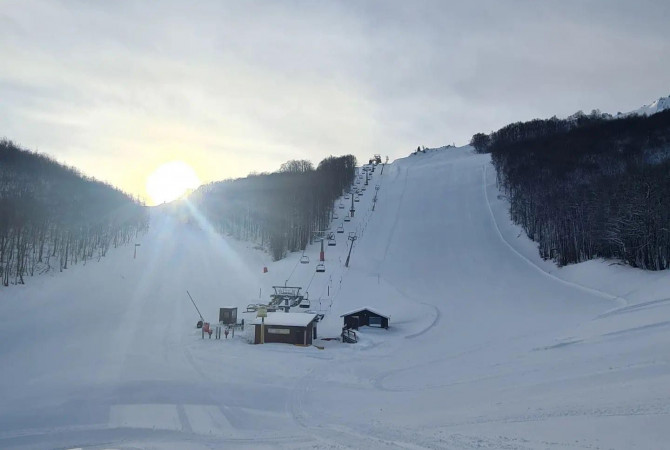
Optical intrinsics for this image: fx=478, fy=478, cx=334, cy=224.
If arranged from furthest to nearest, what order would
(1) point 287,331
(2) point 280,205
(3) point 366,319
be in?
1. (2) point 280,205
2. (3) point 366,319
3. (1) point 287,331

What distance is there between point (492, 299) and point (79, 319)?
27.7 meters

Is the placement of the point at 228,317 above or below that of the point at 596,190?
below

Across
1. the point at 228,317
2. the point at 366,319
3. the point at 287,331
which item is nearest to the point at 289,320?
the point at 287,331

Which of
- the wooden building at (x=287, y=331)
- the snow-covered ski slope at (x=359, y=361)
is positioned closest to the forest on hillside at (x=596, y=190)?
the snow-covered ski slope at (x=359, y=361)

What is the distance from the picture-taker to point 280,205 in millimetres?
72375

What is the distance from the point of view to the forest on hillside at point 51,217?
42938 millimetres

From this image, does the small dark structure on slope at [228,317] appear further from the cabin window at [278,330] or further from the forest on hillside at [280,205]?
the forest on hillside at [280,205]

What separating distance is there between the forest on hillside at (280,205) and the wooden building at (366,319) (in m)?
26.6

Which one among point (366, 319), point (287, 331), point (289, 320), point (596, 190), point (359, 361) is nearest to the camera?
A: point (359, 361)

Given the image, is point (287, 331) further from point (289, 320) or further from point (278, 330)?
point (289, 320)

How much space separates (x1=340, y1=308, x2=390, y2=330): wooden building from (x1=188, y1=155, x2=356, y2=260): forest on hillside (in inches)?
1047

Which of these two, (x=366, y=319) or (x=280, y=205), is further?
(x=280, y=205)

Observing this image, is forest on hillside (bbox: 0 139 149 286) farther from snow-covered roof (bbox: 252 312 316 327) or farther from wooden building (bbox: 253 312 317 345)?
wooden building (bbox: 253 312 317 345)

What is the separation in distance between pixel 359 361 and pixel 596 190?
114ft
